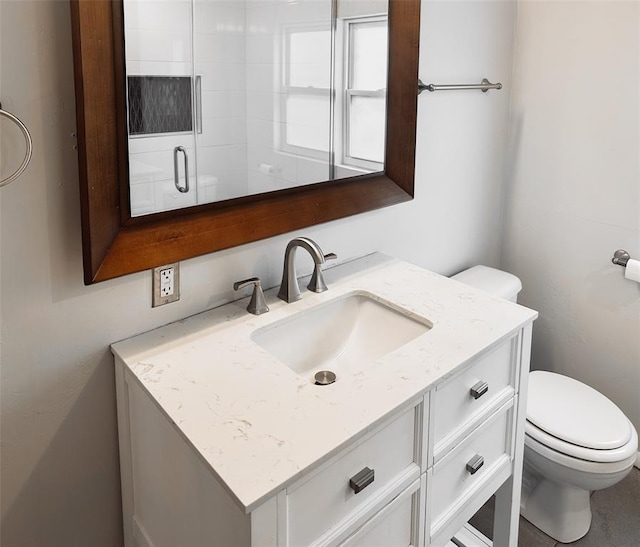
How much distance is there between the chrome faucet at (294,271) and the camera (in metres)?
1.45

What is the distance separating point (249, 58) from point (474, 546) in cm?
155

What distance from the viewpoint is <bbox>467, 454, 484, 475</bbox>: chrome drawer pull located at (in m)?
1.45

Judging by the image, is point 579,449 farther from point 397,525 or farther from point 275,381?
point 275,381

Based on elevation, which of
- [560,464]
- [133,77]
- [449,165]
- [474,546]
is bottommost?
[474,546]

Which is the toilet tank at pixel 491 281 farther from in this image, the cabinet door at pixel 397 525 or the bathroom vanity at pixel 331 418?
the cabinet door at pixel 397 525

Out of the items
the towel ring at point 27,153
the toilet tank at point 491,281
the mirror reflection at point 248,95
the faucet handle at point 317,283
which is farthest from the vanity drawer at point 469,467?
the towel ring at point 27,153

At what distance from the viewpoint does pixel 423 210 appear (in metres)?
2.03

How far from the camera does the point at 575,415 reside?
6.32 feet

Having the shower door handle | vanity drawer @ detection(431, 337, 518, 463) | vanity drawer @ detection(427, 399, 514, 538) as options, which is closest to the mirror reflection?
the shower door handle

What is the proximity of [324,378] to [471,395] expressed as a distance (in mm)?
338

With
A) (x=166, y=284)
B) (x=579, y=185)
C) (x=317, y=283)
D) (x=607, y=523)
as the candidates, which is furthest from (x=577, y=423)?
(x=166, y=284)

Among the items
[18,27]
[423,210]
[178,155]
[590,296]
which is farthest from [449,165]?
[18,27]

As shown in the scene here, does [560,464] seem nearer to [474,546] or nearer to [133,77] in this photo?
[474,546]

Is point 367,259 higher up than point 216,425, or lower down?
higher up
